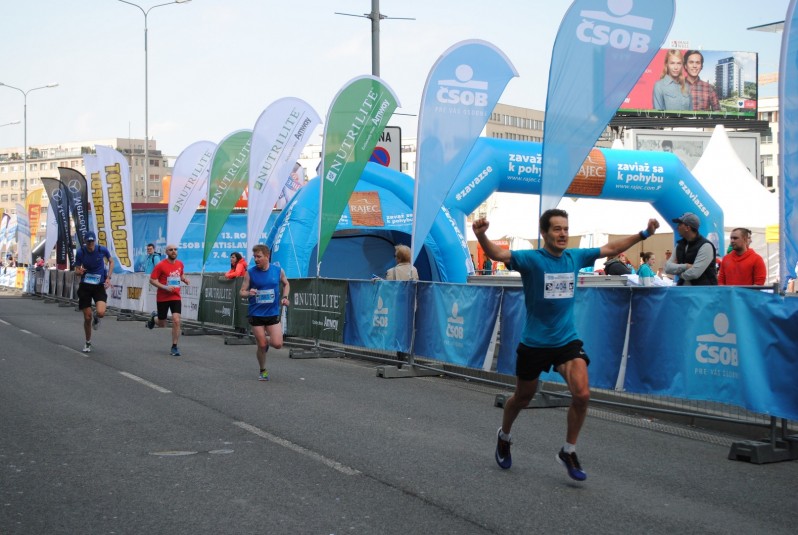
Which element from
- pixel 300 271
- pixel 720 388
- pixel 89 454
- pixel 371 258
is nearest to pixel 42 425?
pixel 89 454

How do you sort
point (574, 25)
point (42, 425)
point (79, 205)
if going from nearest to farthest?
point (42, 425) → point (574, 25) → point (79, 205)

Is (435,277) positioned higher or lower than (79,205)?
lower

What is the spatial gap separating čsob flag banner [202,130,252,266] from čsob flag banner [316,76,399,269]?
5867 millimetres

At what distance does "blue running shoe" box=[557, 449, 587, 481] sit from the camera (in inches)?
255

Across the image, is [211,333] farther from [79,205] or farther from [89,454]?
[89,454]

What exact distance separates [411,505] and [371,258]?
18.9 metres

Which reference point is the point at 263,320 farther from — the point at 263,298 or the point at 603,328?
the point at 603,328

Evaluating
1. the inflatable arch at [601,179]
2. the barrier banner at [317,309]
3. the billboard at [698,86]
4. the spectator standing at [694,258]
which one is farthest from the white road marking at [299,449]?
the billboard at [698,86]

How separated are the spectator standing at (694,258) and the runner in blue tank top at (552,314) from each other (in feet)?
12.5

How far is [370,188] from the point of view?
2181 centimetres

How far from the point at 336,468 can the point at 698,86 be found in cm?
6399

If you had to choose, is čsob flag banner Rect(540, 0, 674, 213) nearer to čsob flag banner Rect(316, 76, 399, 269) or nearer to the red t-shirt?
čsob flag banner Rect(316, 76, 399, 269)

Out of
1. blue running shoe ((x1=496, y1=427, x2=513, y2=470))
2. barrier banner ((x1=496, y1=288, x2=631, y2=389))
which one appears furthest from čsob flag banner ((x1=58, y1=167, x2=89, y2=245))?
blue running shoe ((x1=496, y1=427, x2=513, y2=470))

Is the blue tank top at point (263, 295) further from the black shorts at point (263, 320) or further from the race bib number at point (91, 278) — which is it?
the race bib number at point (91, 278)
